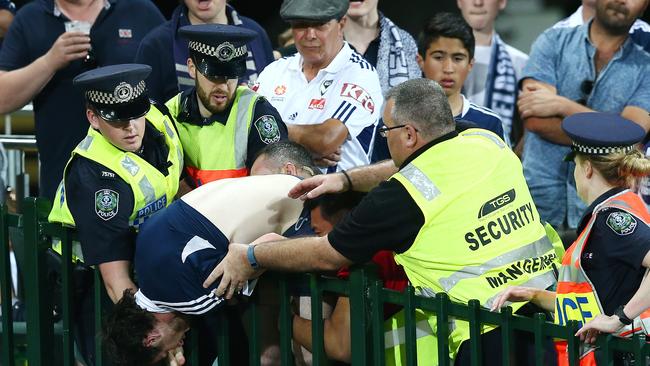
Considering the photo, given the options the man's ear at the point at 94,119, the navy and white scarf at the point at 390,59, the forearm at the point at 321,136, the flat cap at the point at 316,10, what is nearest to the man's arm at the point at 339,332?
the man's ear at the point at 94,119

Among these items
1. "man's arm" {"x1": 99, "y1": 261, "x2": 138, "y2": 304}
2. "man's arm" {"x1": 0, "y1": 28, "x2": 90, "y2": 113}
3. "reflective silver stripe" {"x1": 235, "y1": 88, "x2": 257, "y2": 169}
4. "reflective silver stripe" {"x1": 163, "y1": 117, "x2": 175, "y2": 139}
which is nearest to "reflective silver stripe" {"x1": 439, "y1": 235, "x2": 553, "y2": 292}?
"man's arm" {"x1": 99, "y1": 261, "x2": 138, "y2": 304}

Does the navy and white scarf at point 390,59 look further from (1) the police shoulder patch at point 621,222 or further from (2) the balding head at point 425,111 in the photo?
(1) the police shoulder patch at point 621,222

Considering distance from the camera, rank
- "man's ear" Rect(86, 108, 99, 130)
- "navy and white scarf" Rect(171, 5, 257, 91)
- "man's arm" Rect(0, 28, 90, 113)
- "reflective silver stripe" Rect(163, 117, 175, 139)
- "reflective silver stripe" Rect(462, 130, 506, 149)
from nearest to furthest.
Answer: "reflective silver stripe" Rect(462, 130, 506, 149), "man's ear" Rect(86, 108, 99, 130), "reflective silver stripe" Rect(163, 117, 175, 139), "navy and white scarf" Rect(171, 5, 257, 91), "man's arm" Rect(0, 28, 90, 113)

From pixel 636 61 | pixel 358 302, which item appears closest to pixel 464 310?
pixel 358 302

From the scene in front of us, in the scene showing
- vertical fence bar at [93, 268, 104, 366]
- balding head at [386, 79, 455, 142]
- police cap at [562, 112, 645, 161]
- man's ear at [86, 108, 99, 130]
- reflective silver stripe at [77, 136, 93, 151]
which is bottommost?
vertical fence bar at [93, 268, 104, 366]

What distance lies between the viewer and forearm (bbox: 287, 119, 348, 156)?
6.20 metres

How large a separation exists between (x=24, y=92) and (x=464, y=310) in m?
3.49

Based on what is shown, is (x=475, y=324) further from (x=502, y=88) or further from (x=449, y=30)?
(x=502, y=88)

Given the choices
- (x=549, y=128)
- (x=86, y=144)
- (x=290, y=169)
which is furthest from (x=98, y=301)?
(x=549, y=128)

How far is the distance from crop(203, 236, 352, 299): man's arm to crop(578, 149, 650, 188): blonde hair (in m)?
0.98

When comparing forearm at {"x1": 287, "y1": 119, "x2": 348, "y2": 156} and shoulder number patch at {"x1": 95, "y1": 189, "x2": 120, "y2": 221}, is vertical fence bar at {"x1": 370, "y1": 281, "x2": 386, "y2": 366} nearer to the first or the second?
shoulder number patch at {"x1": 95, "y1": 189, "x2": 120, "y2": 221}

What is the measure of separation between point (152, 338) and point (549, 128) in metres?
3.03

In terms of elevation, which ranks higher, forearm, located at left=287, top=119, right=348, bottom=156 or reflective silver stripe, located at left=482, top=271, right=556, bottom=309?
reflective silver stripe, located at left=482, top=271, right=556, bottom=309

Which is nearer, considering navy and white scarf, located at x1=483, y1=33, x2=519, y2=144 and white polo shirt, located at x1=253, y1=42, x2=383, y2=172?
white polo shirt, located at x1=253, y1=42, x2=383, y2=172
